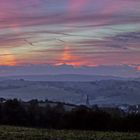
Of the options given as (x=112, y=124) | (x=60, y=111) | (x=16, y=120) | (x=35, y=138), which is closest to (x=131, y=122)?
(x=112, y=124)

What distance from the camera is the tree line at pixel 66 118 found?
194ft

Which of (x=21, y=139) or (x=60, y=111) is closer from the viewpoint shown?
(x=21, y=139)

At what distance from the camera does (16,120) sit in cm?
7412

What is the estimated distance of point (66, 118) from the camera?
6619 centimetres

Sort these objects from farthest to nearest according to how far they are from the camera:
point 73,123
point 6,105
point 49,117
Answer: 1. point 6,105
2. point 49,117
3. point 73,123

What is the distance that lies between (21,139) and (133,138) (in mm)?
9050

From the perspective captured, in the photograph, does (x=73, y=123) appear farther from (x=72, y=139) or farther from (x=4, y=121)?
(x=72, y=139)

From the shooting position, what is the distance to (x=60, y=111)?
73.4 m

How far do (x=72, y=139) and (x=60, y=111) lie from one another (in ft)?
131

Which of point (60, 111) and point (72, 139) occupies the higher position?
point (72, 139)

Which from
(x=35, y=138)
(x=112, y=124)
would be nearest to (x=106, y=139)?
(x=35, y=138)

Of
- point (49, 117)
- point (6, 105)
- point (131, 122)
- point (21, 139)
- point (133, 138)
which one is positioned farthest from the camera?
point (6, 105)

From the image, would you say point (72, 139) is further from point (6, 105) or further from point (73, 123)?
point (6, 105)

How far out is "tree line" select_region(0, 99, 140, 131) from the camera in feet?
194
